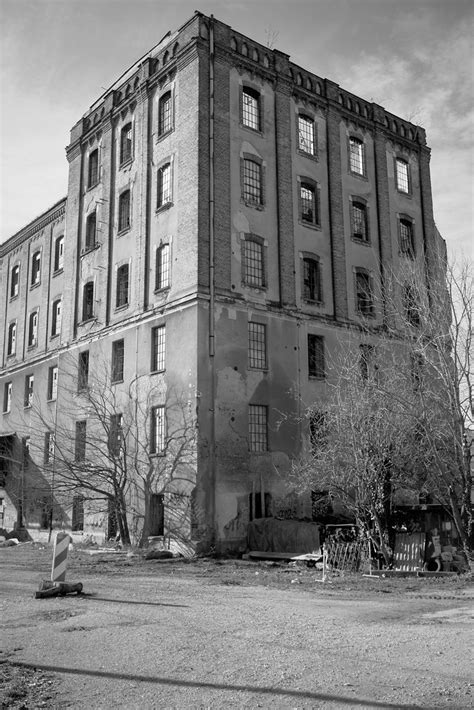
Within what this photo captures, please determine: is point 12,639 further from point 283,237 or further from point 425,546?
point 283,237

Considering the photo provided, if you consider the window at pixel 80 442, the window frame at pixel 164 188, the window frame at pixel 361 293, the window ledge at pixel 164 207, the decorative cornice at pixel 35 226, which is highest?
the decorative cornice at pixel 35 226

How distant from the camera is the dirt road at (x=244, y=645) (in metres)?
6.51

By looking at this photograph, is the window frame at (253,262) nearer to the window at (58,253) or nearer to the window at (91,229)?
the window at (91,229)

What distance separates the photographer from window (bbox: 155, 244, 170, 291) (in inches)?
1053

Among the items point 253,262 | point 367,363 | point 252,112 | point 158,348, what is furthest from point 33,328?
point 367,363

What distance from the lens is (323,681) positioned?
6.89m

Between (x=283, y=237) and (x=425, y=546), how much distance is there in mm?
14211

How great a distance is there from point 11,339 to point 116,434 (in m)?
16.8

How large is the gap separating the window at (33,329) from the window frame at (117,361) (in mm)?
9997

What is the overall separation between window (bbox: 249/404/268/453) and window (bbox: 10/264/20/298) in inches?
836

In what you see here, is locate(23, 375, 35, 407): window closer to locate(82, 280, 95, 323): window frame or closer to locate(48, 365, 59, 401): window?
locate(48, 365, 59, 401): window

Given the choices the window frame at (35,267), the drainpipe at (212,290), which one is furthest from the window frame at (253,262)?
the window frame at (35,267)

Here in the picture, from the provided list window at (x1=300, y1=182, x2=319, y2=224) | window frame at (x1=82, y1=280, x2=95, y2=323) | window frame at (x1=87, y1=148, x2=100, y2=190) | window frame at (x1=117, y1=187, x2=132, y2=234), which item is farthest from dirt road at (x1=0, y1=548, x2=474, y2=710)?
window frame at (x1=87, y1=148, x2=100, y2=190)

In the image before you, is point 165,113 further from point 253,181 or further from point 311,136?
point 311,136
